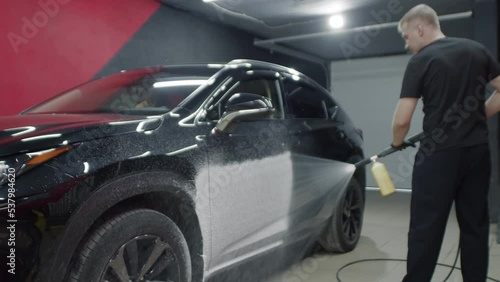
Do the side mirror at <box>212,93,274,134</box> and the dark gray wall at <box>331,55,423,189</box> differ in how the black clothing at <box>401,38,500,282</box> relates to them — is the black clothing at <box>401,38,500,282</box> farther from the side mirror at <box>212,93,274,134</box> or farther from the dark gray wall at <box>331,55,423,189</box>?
the dark gray wall at <box>331,55,423,189</box>

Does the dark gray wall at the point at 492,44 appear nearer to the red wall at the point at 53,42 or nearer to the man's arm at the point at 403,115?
the man's arm at the point at 403,115

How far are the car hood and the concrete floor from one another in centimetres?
164

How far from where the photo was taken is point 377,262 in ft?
11.2

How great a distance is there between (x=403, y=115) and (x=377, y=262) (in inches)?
62.8

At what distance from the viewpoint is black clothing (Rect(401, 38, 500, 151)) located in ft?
7.04

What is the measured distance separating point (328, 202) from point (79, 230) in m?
2.06

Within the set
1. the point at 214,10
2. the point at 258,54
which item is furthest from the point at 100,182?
the point at 258,54

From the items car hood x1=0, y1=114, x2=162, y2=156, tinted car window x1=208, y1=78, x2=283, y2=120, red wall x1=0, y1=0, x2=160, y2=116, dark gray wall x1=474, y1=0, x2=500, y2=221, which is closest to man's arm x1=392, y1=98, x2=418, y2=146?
tinted car window x1=208, y1=78, x2=283, y2=120

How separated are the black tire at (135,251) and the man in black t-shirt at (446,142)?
1164 millimetres

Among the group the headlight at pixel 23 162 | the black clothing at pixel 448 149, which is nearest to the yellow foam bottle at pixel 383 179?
the black clothing at pixel 448 149

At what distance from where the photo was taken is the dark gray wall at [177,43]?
13.6 ft

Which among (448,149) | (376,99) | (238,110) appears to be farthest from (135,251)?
(376,99)

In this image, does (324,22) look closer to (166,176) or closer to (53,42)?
(53,42)

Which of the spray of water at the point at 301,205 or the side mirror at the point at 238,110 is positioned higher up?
the side mirror at the point at 238,110
